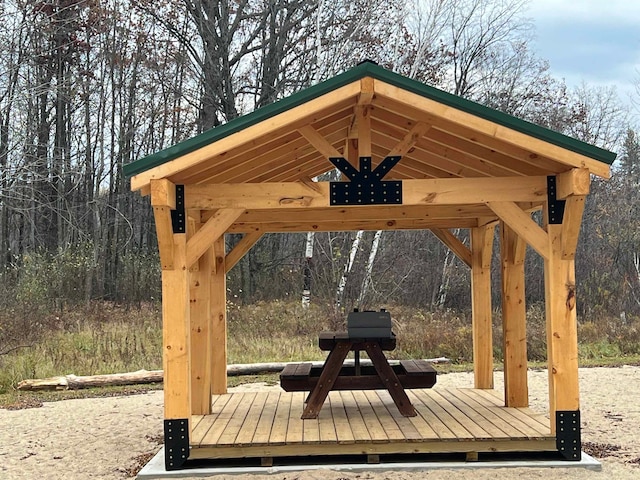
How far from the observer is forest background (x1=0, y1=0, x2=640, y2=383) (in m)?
16.8

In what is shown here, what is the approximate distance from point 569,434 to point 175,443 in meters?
3.09

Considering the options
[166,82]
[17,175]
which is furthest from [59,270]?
[166,82]

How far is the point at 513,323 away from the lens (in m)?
7.68

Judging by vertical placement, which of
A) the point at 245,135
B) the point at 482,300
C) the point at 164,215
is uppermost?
the point at 245,135

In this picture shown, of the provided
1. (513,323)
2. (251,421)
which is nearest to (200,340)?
(251,421)

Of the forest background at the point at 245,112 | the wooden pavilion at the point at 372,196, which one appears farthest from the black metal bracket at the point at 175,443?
the forest background at the point at 245,112

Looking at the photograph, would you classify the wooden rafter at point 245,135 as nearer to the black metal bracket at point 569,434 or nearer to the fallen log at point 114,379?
the black metal bracket at point 569,434

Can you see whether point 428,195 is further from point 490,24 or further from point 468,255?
point 490,24

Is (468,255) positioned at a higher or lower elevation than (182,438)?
higher

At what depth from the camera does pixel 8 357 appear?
12117mm

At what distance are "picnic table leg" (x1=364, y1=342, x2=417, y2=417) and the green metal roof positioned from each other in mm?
2509

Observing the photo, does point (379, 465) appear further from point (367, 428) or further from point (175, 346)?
point (175, 346)

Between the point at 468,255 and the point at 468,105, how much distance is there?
129 inches

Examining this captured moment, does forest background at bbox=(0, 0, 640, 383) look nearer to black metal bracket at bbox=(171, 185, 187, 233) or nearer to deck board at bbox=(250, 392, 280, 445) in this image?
deck board at bbox=(250, 392, 280, 445)
